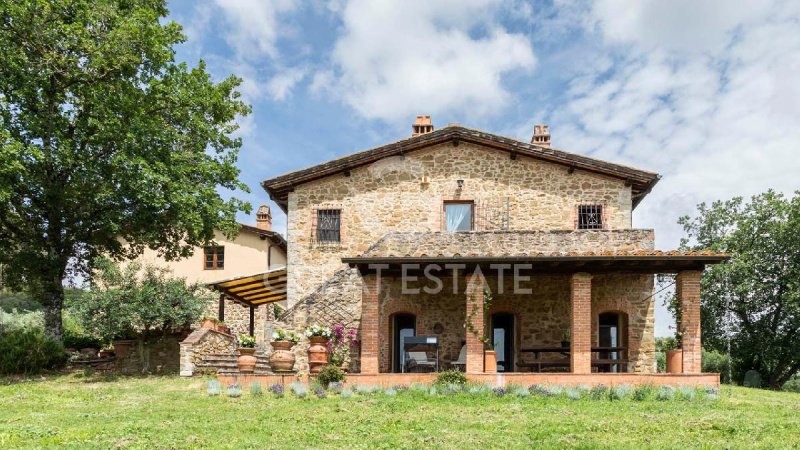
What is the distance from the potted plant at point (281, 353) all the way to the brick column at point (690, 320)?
8.79 metres

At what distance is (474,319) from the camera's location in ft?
48.2

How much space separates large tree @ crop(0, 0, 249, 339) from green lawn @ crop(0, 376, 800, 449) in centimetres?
603

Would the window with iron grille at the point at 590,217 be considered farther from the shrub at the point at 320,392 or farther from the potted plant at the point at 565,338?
the shrub at the point at 320,392

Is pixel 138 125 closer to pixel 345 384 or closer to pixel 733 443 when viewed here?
pixel 345 384

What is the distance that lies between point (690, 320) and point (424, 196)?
28.7 ft

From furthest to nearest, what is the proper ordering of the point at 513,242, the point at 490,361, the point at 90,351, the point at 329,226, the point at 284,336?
the point at 90,351
the point at 329,226
the point at 513,242
the point at 284,336
the point at 490,361

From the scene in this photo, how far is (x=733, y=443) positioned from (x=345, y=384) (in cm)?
754

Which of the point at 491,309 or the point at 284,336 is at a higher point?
the point at 491,309

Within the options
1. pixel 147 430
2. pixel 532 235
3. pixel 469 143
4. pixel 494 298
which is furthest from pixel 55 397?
pixel 469 143

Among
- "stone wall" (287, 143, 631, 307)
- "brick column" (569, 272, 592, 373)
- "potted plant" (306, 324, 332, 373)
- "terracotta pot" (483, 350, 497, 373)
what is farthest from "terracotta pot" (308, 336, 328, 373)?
"brick column" (569, 272, 592, 373)

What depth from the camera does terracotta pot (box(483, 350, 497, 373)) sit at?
1431cm

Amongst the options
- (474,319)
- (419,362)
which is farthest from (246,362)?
(474,319)

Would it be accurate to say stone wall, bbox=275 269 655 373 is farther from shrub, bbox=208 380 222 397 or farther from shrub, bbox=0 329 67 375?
shrub, bbox=0 329 67 375

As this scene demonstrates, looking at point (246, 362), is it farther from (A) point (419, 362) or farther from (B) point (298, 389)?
(A) point (419, 362)
